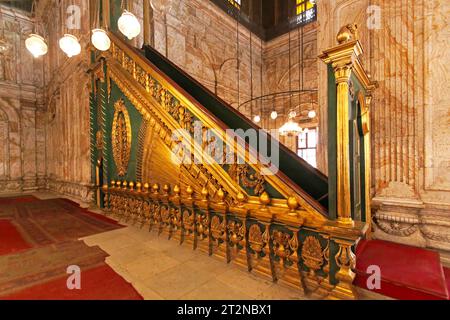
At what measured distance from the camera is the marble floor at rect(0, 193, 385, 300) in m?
1.64

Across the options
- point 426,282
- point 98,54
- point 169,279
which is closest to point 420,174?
point 426,282

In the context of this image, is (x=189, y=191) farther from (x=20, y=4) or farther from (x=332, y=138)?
(x=20, y=4)

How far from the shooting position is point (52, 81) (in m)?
8.55

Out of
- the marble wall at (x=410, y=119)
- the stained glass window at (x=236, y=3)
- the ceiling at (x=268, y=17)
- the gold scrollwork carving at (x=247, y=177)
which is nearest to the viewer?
the gold scrollwork carving at (x=247, y=177)

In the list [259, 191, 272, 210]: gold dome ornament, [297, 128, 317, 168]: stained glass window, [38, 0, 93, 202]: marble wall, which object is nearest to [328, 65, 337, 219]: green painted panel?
[259, 191, 272, 210]: gold dome ornament

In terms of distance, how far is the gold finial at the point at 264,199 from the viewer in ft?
6.36

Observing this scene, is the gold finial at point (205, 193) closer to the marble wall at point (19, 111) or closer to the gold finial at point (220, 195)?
the gold finial at point (220, 195)

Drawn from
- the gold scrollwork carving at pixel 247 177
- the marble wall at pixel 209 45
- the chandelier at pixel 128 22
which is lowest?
the gold scrollwork carving at pixel 247 177

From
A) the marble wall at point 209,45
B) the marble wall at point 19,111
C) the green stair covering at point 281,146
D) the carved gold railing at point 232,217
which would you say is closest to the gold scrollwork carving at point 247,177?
the carved gold railing at point 232,217

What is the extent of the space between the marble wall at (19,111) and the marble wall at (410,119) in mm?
12801

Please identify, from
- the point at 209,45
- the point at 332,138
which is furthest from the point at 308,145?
the point at 332,138

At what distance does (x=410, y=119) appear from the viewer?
9.55 ft

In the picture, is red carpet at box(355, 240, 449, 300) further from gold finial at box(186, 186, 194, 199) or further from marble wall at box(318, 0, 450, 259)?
gold finial at box(186, 186, 194, 199)
